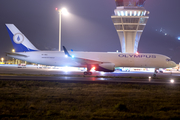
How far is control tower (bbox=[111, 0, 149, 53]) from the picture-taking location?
7112 centimetres

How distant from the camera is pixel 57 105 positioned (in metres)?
9.06

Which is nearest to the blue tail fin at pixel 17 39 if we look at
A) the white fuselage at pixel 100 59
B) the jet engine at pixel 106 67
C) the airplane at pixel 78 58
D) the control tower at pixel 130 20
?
the airplane at pixel 78 58

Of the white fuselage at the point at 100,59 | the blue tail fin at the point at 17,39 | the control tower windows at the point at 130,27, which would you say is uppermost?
the control tower windows at the point at 130,27

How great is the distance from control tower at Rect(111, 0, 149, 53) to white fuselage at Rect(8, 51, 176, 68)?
41.7 meters

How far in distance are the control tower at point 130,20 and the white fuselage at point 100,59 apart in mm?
41745

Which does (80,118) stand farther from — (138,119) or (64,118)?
(138,119)

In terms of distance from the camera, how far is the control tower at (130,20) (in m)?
71.1

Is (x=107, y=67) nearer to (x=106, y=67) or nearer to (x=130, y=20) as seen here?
(x=106, y=67)

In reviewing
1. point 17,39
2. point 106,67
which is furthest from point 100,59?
point 17,39

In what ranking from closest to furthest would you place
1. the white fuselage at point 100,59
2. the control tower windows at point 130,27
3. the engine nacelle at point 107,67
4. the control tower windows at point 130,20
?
the engine nacelle at point 107,67 < the white fuselage at point 100,59 < the control tower windows at point 130,20 < the control tower windows at point 130,27

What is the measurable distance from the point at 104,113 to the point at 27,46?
82.6 feet

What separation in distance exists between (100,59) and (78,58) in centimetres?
378

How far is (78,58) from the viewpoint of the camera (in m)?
29.8

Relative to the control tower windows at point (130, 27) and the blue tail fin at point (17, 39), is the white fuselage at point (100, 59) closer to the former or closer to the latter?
the blue tail fin at point (17, 39)
